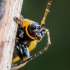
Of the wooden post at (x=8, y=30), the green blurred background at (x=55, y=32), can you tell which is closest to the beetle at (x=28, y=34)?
the wooden post at (x=8, y=30)

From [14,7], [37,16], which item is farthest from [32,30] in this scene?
[37,16]

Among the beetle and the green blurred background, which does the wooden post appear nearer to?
the beetle

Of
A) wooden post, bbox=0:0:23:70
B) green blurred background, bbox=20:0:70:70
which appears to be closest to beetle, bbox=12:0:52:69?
wooden post, bbox=0:0:23:70

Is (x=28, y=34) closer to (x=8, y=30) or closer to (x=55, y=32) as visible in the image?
(x=8, y=30)

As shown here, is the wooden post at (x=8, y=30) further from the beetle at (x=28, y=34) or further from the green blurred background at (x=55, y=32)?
the green blurred background at (x=55, y=32)

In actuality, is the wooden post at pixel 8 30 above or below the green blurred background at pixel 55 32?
above

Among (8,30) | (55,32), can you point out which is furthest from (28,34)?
(55,32)

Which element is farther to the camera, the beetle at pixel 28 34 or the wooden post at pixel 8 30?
the beetle at pixel 28 34
